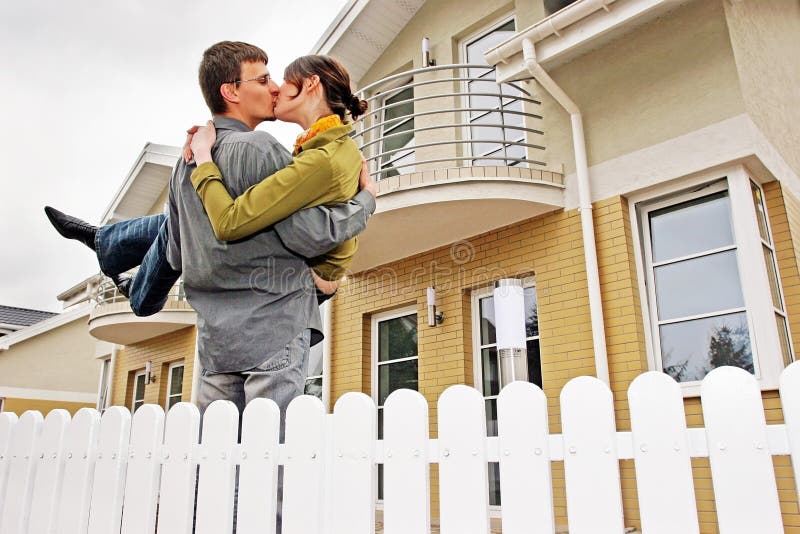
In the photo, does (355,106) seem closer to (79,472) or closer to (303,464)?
(303,464)

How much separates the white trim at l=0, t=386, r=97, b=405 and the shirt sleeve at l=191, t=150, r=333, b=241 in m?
18.3

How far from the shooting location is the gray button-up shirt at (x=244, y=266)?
1.59 m

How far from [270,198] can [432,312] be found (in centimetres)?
543

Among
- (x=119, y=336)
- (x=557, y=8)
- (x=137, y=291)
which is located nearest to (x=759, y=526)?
(x=137, y=291)

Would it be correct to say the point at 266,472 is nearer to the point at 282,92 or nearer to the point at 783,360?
the point at 282,92

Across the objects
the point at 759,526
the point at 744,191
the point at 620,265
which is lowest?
the point at 759,526

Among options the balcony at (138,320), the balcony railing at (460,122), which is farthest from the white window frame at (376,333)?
the balcony at (138,320)

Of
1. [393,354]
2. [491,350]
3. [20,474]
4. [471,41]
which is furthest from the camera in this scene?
[471,41]

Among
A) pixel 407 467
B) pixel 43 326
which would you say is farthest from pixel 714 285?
pixel 43 326

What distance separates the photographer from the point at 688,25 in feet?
18.3

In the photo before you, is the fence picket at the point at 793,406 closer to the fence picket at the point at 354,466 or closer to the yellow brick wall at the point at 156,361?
the fence picket at the point at 354,466

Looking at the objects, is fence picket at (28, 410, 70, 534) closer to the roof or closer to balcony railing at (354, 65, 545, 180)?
balcony railing at (354, 65, 545, 180)

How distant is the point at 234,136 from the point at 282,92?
0.19 metres

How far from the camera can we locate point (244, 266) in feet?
5.33
